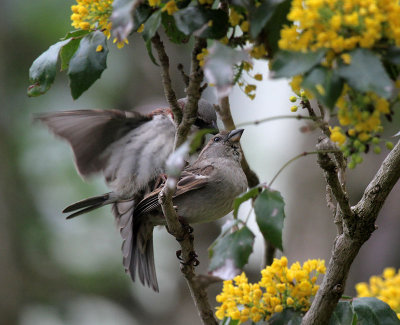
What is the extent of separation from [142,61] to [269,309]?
5412mm

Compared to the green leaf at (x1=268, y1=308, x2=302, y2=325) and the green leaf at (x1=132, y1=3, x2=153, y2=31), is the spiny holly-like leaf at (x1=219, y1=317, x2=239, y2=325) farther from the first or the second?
the green leaf at (x1=132, y1=3, x2=153, y2=31)

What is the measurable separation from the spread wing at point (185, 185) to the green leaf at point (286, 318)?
1.39 meters

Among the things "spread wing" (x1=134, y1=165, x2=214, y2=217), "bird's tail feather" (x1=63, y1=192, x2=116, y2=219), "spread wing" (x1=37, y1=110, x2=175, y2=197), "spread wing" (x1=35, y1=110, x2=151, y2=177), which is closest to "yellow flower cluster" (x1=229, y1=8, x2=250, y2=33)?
"spread wing" (x1=35, y1=110, x2=151, y2=177)

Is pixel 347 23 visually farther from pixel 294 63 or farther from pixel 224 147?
pixel 224 147

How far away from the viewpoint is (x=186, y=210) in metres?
3.65

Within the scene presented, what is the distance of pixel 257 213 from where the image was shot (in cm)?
164

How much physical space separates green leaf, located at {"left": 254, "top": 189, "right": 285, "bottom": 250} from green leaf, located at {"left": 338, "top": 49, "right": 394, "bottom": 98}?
0.41m

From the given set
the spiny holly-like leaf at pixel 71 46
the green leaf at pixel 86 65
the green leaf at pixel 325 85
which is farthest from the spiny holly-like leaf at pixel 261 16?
the spiny holly-like leaf at pixel 71 46

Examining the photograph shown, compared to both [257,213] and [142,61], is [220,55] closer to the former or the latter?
[257,213]

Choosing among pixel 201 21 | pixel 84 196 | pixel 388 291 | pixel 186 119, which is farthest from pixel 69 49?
pixel 84 196

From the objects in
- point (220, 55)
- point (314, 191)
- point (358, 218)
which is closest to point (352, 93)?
point (220, 55)

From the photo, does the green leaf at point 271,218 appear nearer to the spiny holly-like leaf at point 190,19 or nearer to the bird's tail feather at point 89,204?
the spiny holly-like leaf at point 190,19

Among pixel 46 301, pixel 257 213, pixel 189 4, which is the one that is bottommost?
pixel 46 301

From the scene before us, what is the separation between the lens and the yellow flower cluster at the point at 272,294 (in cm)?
213
